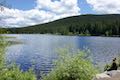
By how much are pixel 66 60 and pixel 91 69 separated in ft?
6.92

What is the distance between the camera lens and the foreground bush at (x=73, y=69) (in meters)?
22.8

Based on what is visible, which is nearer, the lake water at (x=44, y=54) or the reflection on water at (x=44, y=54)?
the lake water at (x=44, y=54)

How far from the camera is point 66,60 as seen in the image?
79.2 feet

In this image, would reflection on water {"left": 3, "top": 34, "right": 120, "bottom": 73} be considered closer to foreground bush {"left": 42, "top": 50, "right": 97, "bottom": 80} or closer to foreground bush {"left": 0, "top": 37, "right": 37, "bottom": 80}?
foreground bush {"left": 42, "top": 50, "right": 97, "bottom": 80}

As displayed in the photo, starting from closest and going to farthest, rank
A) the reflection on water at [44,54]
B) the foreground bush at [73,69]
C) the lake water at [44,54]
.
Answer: the foreground bush at [73,69] → the lake water at [44,54] → the reflection on water at [44,54]

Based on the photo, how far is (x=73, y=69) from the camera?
75.3 ft

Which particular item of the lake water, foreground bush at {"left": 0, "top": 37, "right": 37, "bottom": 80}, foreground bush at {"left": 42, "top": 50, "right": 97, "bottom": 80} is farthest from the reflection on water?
foreground bush at {"left": 0, "top": 37, "right": 37, "bottom": 80}

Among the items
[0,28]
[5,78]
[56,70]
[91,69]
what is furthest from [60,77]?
[0,28]

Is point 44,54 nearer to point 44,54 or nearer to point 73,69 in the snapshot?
point 44,54

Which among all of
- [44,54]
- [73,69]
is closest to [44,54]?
[44,54]

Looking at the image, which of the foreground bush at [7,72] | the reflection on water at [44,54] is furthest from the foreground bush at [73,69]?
the reflection on water at [44,54]

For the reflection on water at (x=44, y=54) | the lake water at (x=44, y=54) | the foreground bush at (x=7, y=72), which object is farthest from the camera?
the reflection on water at (x=44, y=54)

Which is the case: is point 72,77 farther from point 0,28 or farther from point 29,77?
point 0,28

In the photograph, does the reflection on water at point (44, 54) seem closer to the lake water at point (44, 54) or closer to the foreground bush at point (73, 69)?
the lake water at point (44, 54)
